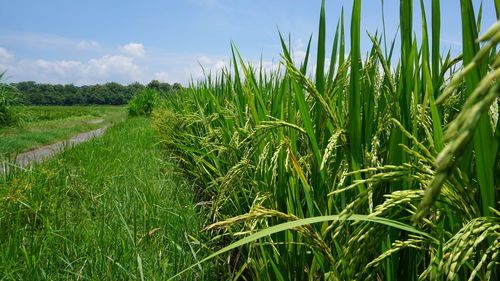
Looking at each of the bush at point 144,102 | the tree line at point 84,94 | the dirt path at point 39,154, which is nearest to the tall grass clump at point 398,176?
the dirt path at point 39,154

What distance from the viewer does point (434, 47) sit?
32.9 inches

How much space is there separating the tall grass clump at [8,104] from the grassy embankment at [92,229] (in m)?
6.69

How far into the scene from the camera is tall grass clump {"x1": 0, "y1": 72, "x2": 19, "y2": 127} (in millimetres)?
8766

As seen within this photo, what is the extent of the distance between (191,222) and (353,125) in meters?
1.47

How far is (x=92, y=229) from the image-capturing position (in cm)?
221

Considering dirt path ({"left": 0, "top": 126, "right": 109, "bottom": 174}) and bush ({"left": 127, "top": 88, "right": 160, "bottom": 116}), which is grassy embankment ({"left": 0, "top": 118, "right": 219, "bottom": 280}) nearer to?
dirt path ({"left": 0, "top": 126, "right": 109, "bottom": 174})

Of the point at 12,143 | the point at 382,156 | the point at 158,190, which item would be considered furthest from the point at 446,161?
the point at 12,143

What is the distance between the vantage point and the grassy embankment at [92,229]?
1606 mm

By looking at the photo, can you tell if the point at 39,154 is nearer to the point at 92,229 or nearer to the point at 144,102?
the point at 92,229

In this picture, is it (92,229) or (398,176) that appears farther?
(92,229)

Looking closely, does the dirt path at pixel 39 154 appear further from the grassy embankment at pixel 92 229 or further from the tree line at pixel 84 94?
the tree line at pixel 84 94

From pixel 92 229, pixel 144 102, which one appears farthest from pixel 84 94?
pixel 92 229

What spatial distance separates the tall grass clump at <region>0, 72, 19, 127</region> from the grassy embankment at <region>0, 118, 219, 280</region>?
669 centimetres

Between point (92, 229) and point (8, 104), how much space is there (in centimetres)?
857
